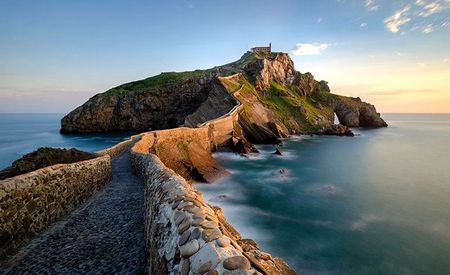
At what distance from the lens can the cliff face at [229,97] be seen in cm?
7150

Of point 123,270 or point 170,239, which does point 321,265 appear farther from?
point 170,239

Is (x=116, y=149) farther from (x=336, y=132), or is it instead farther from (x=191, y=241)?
(x=336, y=132)

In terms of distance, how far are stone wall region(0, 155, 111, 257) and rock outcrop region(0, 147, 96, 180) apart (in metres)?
4.35

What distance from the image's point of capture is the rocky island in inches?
175

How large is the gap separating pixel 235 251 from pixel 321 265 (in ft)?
44.1

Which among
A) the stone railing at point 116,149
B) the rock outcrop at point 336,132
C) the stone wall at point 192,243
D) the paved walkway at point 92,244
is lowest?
the rock outcrop at point 336,132

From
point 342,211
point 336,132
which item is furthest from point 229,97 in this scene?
point 342,211

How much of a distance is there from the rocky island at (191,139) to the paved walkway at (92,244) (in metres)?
0.41

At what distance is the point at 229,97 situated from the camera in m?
63.6

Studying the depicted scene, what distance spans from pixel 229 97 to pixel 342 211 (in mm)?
44295

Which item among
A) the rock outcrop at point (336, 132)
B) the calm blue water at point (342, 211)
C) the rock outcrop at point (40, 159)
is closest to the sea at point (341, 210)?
the calm blue water at point (342, 211)

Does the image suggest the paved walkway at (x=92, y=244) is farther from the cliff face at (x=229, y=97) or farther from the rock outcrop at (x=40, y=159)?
the cliff face at (x=229, y=97)

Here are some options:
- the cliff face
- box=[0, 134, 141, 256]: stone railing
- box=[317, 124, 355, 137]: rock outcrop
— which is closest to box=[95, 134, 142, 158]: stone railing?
box=[0, 134, 141, 256]: stone railing

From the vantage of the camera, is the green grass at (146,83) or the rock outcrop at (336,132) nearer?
the rock outcrop at (336,132)
